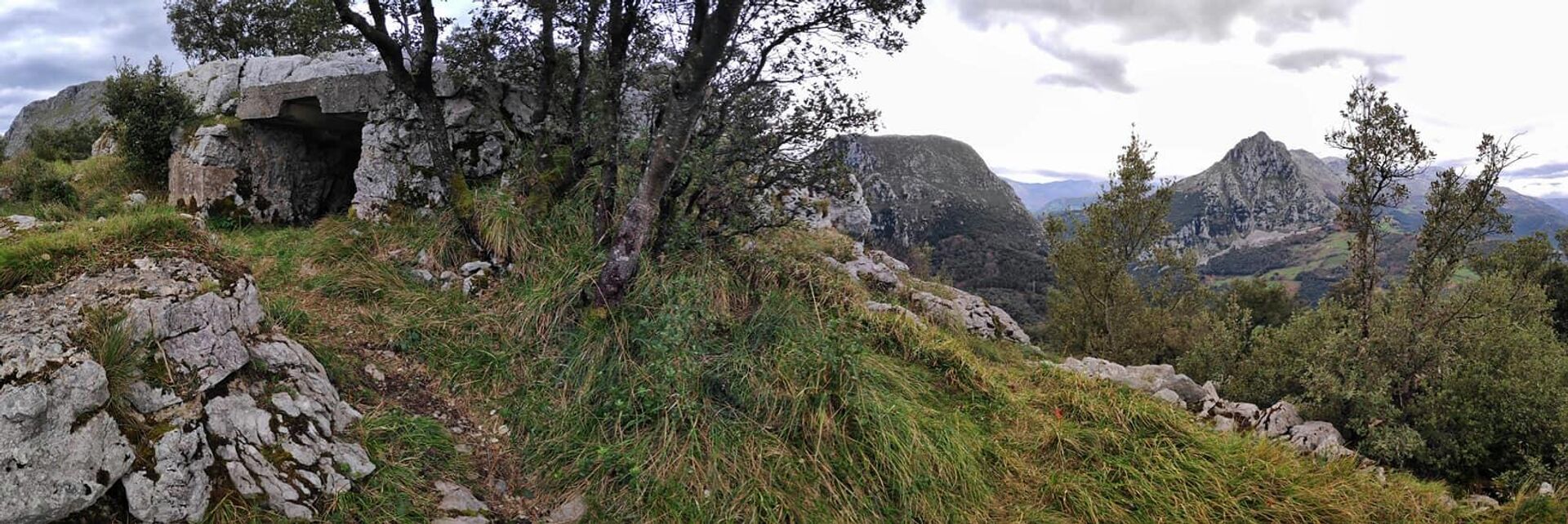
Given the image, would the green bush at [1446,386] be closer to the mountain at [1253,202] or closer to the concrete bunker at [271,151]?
the concrete bunker at [271,151]

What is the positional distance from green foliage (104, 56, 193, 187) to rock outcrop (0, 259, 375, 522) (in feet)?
28.9

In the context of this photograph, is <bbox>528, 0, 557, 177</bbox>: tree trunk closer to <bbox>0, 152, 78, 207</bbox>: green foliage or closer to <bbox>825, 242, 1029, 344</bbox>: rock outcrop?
<bbox>825, 242, 1029, 344</bbox>: rock outcrop

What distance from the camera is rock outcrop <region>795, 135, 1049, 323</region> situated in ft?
239

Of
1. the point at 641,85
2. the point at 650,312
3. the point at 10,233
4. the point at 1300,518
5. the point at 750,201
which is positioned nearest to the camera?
the point at 10,233

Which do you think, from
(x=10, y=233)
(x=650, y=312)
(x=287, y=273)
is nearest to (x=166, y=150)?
(x=287, y=273)

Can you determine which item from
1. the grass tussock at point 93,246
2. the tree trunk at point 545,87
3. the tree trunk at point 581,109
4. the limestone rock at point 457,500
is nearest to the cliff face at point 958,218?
the tree trunk at point 545,87

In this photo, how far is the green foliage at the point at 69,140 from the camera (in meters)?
13.4

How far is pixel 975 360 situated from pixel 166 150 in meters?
13.7

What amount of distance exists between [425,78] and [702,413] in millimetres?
6457

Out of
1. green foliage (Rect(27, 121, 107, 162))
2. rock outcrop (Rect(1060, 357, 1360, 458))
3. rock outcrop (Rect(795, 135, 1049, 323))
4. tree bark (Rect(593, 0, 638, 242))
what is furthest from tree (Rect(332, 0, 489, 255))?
rock outcrop (Rect(795, 135, 1049, 323))

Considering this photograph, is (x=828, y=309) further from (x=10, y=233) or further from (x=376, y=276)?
(x=10, y=233)

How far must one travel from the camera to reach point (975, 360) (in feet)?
25.3

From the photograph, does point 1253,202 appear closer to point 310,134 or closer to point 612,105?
point 612,105

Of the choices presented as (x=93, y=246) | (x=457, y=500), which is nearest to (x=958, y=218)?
(x=457, y=500)
